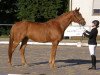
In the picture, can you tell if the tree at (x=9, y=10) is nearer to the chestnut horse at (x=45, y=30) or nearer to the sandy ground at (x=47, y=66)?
Result: the sandy ground at (x=47, y=66)

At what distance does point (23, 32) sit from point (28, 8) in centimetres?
1882

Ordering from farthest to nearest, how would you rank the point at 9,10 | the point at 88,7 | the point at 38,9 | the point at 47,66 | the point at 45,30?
the point at 9,10, the point at 38,9, the point at 88,7, the point at 47,66, the point at 45,30

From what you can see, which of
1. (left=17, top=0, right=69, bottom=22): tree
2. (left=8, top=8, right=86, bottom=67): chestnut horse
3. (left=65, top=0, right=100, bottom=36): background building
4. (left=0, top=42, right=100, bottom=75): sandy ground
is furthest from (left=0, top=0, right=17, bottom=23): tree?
(left=8, top=8, right=86, bottom=67): chestnut horse

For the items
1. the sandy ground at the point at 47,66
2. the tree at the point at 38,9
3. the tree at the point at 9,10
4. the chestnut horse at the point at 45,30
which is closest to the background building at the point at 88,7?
the tree at the point at 38,9

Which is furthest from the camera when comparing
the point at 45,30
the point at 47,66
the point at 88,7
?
the point at 88,7

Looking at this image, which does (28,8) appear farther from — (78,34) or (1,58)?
(1,58)

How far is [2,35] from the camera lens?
3241 cm

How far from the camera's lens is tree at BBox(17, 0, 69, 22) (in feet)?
109

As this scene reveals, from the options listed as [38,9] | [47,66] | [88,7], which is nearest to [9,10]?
[38,9]

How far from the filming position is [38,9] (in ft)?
110

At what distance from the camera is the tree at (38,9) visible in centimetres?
3328

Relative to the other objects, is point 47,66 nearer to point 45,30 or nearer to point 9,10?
point 45,30

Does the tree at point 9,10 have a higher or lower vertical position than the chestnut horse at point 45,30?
lower

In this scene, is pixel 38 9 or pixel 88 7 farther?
pixel 38 9
